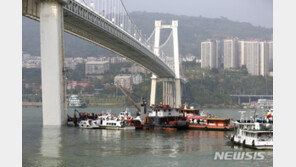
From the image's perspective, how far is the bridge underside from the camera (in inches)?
1631

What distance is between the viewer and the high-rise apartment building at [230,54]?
160000 millimetres

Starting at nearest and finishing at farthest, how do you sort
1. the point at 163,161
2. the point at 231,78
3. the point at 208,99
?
the point at 163,161
the point at 208,99
the point at 231,78

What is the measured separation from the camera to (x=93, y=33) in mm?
51812

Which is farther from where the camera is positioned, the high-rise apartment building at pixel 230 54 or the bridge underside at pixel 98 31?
the high-rise apartment building at pixel 230 54

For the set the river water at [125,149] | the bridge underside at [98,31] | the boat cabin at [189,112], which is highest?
the bridge underside at [98,31]

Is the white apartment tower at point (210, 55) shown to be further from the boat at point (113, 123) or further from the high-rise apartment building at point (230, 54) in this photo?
the boat at point (113, 123)

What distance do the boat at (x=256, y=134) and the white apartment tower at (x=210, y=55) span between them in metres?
131

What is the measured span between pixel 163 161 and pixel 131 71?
119 m

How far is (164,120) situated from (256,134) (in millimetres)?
17905

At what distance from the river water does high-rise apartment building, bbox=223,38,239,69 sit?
122 metres

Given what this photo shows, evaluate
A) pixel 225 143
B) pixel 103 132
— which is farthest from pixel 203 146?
pixel 103 132

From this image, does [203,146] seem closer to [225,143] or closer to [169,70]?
[225,143]

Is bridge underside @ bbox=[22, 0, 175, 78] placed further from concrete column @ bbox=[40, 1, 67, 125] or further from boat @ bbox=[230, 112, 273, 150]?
boat @ bbox=[230, 112, 273, 150]

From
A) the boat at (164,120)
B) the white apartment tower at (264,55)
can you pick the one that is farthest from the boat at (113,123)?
the white apartment tower at (264,55)
